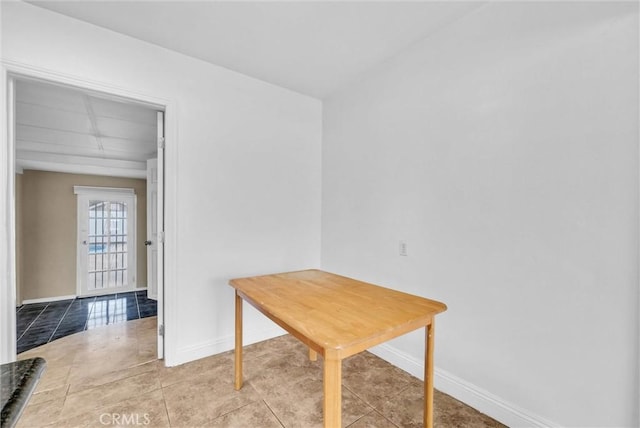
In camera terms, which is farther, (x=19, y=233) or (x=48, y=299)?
(x=48, y=299)

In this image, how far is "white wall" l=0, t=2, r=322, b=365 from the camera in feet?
5.99

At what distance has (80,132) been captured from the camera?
Answer: 3410 millimetres

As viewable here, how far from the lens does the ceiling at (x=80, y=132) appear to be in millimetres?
2566

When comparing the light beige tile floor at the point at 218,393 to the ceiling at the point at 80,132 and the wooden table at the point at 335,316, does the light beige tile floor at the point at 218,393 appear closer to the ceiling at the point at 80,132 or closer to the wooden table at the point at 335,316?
the wooden table at the point at 335,316

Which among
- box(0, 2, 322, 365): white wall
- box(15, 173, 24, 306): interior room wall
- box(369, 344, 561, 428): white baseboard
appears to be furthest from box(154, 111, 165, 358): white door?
box(15, 173, 24, 306): interior room wall

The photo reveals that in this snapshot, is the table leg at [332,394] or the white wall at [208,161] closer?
the table leg at [332,394]

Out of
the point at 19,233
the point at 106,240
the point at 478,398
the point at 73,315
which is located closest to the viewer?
the point at 478,398

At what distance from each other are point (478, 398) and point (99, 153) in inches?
222

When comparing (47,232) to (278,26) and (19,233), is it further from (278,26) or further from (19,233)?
(278,26)

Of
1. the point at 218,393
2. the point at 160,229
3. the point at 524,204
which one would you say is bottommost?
the point at 218,393

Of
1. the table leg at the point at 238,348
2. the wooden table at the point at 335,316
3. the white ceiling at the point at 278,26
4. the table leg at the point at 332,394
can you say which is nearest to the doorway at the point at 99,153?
the white ceiling at the point at 278,26

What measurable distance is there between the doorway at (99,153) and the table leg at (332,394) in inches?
73.1

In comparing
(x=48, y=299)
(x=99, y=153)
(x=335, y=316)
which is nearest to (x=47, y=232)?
(x=48, y=299)

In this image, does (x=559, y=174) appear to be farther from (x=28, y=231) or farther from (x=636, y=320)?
(x=28, y=231)
